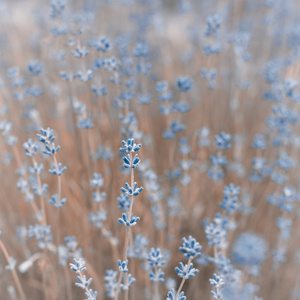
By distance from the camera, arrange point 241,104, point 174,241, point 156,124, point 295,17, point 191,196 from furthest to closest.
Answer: point 295,17 < point 156,124 < point 241,104 < point 191,196 < point 174,241

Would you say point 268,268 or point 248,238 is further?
point 268,268

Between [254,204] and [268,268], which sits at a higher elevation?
[254,204]

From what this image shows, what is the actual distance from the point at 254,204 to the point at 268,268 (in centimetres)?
41

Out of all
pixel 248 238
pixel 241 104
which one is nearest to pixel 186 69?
pixel 241 104

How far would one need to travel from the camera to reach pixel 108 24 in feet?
13.1

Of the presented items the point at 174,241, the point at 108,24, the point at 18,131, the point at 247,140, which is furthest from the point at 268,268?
the point at 108,24

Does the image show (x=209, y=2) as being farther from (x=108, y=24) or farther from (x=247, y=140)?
(x=247, y=140)

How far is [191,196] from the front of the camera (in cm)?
245

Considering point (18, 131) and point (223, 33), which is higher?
point (223, 33)

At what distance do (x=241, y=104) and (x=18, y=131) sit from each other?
4.92 feet

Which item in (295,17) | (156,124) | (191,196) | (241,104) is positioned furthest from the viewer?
(295,17)

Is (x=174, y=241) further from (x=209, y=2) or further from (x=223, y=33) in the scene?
(x=209, y=2)

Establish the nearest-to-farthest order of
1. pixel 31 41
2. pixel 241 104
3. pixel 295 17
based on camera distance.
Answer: pixel 241 104
pixel 31 41
pixel 295 17

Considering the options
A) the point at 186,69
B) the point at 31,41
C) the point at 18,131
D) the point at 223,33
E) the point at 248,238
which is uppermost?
the point at 31,41
